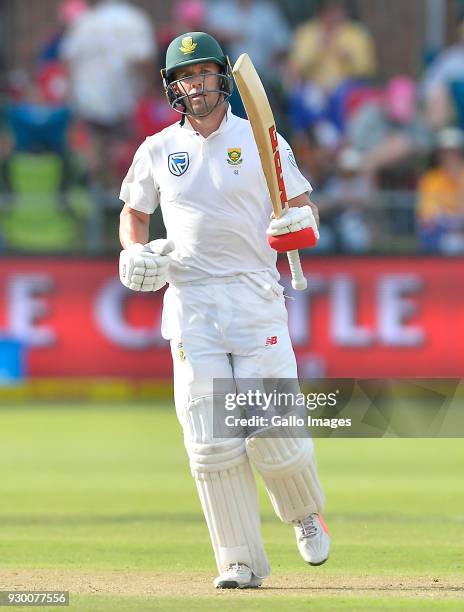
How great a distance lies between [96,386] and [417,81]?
5.26 m

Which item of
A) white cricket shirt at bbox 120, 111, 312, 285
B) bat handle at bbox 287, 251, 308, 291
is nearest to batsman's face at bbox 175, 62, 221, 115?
white cricket shirt at bbox 120, 111, 312, 285

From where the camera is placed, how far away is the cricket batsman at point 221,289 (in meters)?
6.30

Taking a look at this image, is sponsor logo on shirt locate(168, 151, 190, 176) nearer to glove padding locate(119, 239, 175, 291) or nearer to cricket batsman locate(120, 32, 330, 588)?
cricket batsman locate(120, 32, 330, 588)

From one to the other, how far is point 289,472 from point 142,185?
4.39ft

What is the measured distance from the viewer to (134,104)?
16344 millimetres

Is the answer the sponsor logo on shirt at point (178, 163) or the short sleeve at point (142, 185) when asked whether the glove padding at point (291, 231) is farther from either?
the short sleeve at point (142, 185)

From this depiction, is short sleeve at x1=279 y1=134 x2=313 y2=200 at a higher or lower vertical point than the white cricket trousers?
higher

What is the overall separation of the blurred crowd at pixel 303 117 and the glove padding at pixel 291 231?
8543 millimetres

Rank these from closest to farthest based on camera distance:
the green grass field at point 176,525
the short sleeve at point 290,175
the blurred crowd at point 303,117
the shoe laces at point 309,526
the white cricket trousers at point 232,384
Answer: the green grass field at point 176,525 → the white cricket trousers at point 232,384 → the short sleeve at point 290,175 → the shoe laces at point 309,526 → the blurred crowd at point 303,117

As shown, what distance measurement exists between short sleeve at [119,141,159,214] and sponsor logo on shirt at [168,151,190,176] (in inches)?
4.4

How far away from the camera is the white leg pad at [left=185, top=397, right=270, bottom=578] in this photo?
627 centimetres

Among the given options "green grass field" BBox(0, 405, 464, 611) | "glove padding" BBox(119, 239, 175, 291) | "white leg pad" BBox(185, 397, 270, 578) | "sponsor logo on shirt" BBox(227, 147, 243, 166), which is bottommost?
"green grass field" BBox(0, 405, 464, 611)

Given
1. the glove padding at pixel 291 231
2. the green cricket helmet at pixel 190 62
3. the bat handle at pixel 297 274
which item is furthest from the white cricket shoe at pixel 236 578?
the green cricket helmet at pixel 190 62

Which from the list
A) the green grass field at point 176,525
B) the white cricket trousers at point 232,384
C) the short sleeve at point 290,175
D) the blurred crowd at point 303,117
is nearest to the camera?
the green grass field at point 176,525
